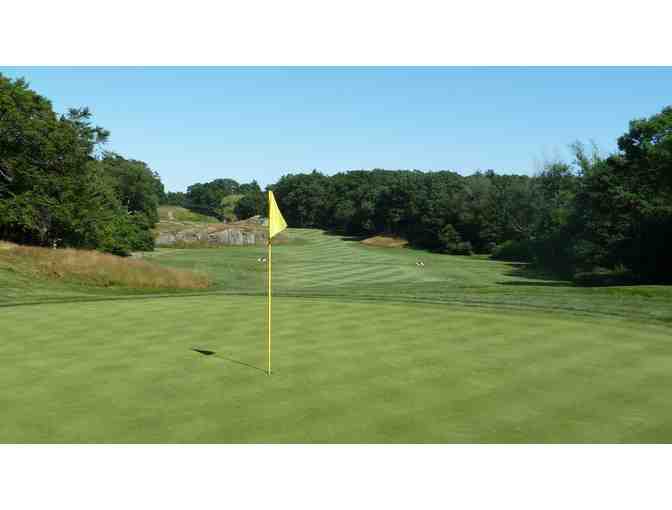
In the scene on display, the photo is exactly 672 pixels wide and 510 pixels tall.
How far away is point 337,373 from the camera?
10.5m

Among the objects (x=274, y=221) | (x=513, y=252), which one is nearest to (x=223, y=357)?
(x=274, y=221)

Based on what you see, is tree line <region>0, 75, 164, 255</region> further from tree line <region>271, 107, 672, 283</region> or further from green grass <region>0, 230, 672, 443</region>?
tree line <region>271, 107, 672, 283</region>

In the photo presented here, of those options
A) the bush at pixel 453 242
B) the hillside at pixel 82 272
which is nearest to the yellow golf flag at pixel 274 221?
the hillside at pixel 82 272

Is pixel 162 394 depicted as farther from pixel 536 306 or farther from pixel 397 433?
pixel 536 306

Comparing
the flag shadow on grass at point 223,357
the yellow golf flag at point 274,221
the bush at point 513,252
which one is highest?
the yellow golf flag at point 274,221

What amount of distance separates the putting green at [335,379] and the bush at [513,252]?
215 ft

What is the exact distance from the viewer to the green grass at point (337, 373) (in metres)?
7.82

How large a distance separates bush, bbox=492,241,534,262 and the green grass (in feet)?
202

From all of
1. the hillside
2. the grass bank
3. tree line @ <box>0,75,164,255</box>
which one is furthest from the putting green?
tree line @ <box>0,75,164,255</box>

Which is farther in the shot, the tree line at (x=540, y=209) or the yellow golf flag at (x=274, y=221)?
the tree line at (x=540, y=209)

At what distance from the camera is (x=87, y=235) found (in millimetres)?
47438

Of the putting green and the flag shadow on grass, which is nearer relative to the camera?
the putting green

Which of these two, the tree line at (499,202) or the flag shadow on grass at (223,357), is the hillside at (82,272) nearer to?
the tree line at (499,202)

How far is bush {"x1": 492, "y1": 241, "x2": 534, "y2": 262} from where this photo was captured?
79456 millimetres
